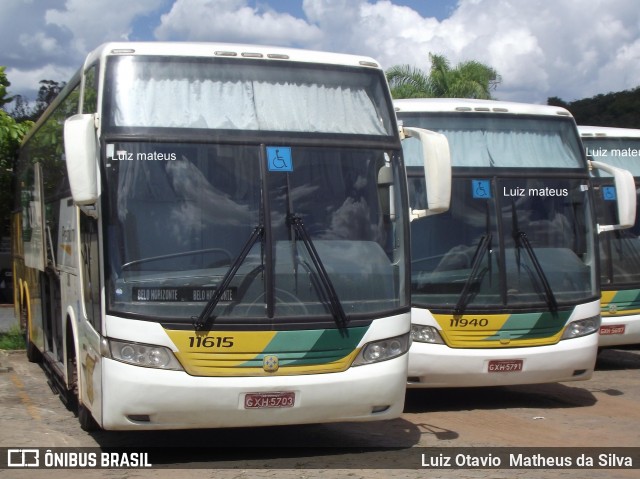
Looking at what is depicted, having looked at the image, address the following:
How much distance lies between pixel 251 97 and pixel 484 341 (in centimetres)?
373

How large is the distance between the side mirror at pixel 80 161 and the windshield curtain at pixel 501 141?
14.0 feet

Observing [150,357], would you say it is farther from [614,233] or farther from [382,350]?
[614,233]

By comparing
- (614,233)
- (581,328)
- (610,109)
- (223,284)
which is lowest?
(581,328)

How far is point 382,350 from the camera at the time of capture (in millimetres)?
7777

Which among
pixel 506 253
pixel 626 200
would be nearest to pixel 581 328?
pixel 506 253

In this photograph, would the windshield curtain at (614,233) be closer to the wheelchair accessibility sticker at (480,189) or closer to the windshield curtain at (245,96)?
the wheelchair accessibility sticker at (480,189)

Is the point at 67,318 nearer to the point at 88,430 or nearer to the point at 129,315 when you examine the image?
the point at 88,430

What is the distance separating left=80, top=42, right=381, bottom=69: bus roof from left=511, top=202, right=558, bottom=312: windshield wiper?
2781mm

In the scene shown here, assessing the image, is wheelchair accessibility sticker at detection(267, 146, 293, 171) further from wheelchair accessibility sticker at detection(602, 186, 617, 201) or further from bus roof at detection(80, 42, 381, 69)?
wheelchair accessibility sticker at detection(602, 186, 617, 201)

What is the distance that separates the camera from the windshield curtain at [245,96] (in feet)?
24.9

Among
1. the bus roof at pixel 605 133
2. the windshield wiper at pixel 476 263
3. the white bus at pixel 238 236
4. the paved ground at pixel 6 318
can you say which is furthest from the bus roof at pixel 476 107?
the paved ground at pixel 6 318

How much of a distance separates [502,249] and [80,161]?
15.8 feet

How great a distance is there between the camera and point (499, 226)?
10180mm

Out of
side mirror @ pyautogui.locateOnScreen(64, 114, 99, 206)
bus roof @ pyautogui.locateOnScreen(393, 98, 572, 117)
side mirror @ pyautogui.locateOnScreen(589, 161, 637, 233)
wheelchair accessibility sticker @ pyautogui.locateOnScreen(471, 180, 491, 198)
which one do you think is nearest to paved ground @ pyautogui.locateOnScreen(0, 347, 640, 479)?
side mirror @ pyautogui.locateOnScreen(589, 161, 637, 233)
